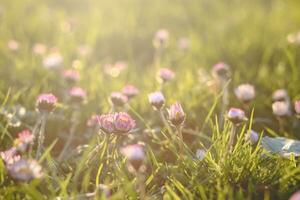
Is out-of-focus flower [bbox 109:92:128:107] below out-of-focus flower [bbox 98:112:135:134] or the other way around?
the other way around

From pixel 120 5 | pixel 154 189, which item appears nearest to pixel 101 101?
pixel 154 189

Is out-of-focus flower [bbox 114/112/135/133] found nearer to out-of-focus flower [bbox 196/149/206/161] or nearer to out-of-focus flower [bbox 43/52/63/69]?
out-of-focus flower [bbox 196/149/206/161]

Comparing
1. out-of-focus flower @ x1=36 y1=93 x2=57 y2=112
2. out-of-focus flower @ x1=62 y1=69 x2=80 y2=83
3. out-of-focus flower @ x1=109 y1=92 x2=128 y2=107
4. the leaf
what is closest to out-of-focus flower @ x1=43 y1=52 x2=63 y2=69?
out-of-focus flower @ x1=62 y1=69 x2=80 y2=83

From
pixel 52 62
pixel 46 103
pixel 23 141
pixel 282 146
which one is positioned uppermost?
pixel 52 62

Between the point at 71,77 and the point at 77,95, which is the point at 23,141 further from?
the point at 71,77

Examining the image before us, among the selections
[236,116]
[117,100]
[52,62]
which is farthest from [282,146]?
[52,62]
